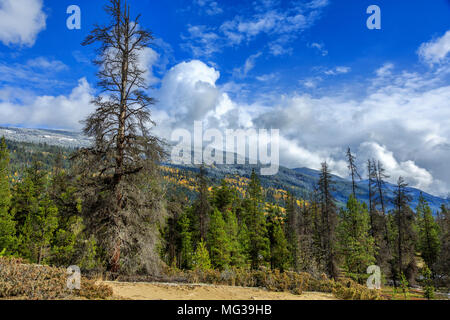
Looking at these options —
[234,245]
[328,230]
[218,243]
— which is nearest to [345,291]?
[328,230]

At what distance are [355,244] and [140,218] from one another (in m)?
21.8

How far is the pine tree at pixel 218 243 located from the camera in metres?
30.0

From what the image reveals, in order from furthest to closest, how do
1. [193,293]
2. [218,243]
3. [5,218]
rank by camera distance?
[218,243] → [5,218] → [193,293]

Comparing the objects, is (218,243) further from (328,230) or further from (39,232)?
(39,232)

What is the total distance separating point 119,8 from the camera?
12.9 m

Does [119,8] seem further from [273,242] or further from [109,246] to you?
[273,242]

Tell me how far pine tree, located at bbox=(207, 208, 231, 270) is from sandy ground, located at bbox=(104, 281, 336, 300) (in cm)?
2054

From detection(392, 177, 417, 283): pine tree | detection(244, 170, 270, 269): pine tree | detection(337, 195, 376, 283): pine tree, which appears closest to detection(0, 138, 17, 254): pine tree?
detection(244, 170, 270, 269): pine tree

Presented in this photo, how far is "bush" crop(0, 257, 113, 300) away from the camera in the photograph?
6.48 meters

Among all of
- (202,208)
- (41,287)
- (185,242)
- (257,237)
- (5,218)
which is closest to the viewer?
(41,287)

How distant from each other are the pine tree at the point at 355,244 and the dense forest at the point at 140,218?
105 millimetres

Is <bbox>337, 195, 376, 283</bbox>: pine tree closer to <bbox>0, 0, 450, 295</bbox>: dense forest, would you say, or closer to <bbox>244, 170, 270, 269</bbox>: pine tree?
<bbox>0, 0, 450, 295</bbox>: dense forest

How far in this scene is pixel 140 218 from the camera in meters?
11.9

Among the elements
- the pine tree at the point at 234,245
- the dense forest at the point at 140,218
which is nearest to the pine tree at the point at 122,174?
the dense forest at the point at 140,218
